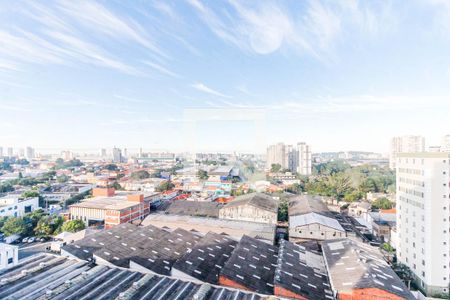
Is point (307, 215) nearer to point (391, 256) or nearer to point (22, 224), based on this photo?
point (391, 256)

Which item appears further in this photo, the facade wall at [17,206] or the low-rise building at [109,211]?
the facade wall at [17,206]

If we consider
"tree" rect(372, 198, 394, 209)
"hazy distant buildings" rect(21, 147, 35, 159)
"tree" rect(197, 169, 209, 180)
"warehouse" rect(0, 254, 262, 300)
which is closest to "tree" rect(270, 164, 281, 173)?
"tree" rect(197, 169, 209, 180)

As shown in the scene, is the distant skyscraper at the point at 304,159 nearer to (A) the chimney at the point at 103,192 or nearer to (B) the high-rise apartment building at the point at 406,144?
(B) the high-rise apartment building at the point at 406,144

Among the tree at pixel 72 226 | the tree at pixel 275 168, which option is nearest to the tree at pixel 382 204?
the tree at pixel 275 168

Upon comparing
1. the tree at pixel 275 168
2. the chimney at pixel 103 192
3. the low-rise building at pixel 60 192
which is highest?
the tree at pixel 275 168

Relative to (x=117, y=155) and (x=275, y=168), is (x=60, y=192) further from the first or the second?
(x=117, y=155)

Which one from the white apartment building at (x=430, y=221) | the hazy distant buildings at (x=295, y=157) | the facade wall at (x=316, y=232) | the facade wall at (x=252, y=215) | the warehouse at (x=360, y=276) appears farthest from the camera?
the hazy distant buildings at (x=295, y=157)

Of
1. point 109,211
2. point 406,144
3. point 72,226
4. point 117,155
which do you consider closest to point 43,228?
point 72,226
